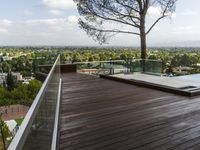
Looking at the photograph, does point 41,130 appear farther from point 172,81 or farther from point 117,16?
point 117,16

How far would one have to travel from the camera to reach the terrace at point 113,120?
2361 millimetres

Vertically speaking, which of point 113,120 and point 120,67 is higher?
point 120,67

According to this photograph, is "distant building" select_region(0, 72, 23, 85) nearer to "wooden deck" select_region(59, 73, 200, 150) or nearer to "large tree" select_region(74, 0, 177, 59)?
"wooden deck" select_region(59, 73, 200, 150)

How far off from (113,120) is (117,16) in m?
9.02

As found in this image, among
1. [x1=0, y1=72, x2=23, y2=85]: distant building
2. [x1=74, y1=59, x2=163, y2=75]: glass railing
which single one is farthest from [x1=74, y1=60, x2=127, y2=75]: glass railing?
[x1=0, y1=72, x2=23, y2=85]: distant building

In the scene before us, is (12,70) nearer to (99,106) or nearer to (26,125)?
(99,106)

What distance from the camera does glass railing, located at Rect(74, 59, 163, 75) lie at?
34.5 ft

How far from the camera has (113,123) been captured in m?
3.74

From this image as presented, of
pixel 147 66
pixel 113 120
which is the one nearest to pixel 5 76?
pixel 147 66

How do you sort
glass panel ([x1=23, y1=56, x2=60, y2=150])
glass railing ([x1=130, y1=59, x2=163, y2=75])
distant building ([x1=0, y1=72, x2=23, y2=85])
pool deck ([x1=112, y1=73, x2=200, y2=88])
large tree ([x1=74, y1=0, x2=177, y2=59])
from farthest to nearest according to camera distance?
large tree ([x1=74, y1=0, x2=177, y2=59]) < glass railing ([x1=130, y1=59, x2=163, y2=75]) < distant building ([x1=0, y1=72, x2=23, y2=85]) < pool deck ([x1=112, y1=73, x2=200, y2=88]) < glass panel ([x1=23, y1=56, x2=60, y2=150])

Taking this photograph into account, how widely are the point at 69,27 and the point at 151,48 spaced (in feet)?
18.0

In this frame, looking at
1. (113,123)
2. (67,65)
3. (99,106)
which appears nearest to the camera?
(113,123)

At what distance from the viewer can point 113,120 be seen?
12.7 ft

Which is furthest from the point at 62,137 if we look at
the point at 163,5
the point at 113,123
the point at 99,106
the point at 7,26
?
the point at 7,26
